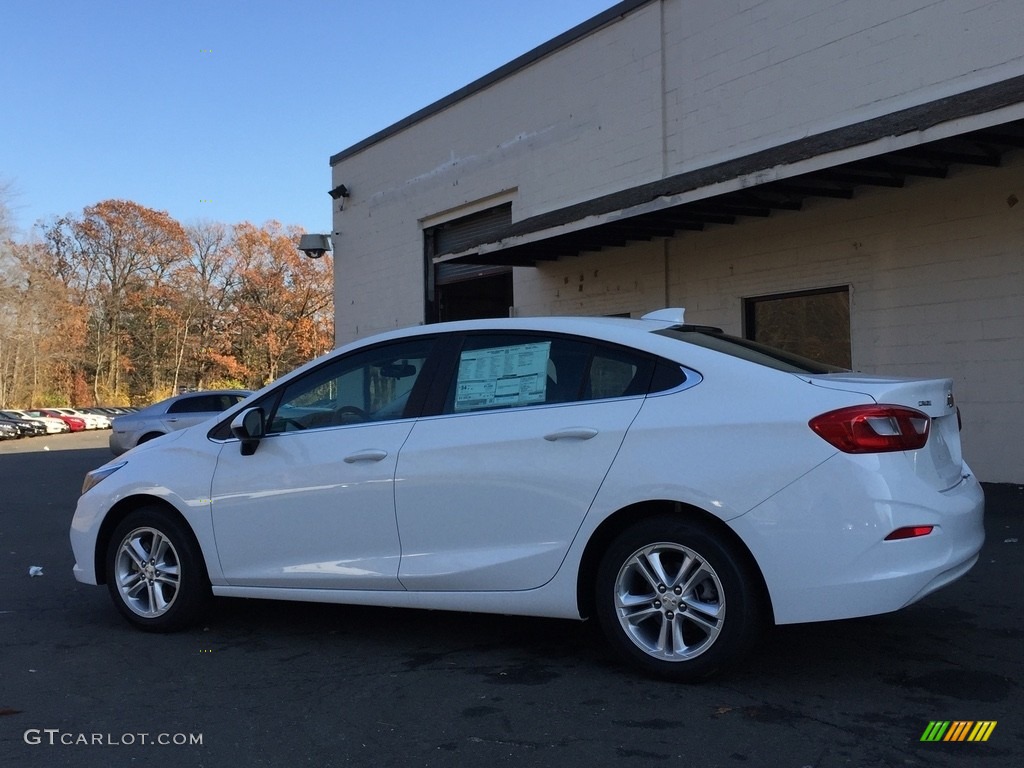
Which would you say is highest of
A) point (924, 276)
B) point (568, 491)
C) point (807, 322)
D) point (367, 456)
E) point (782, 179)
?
point (782, 179)

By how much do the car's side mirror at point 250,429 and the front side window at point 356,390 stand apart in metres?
0.12

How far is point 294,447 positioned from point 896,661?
3140 millimetres

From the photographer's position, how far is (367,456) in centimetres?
461

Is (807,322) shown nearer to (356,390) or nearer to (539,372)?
(539,372)

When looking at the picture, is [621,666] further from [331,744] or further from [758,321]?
[758,321]

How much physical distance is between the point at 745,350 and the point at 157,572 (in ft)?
11.2

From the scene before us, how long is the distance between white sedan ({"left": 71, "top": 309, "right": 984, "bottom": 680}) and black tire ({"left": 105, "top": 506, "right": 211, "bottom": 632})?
14 mm

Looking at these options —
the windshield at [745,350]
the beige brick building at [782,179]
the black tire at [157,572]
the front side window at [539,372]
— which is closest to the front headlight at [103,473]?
the black tire at [157,572]

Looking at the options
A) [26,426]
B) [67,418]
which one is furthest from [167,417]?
[67,418]

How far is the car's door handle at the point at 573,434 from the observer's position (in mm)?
4133

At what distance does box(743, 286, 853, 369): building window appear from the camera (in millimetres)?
10883

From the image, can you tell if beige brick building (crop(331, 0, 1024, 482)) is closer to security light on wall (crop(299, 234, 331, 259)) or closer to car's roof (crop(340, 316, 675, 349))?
security light on wall (crop(299, 234, 331, 259))

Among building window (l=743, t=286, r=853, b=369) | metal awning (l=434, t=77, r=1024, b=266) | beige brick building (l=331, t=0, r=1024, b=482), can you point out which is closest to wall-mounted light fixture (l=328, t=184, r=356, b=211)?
beige brick building (l=331, t=0, r=1024, b=482)

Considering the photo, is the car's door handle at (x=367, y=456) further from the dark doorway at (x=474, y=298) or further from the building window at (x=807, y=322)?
the dark doorway at (x=474, y=298)
